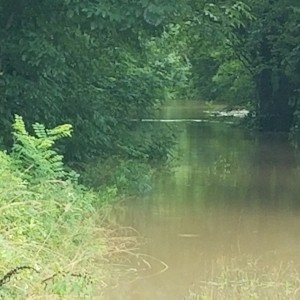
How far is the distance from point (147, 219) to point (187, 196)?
2.53 m

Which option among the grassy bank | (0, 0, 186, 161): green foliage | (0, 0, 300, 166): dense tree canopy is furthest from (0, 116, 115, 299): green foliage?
(0, 0, 300, 166): dense tree canopy

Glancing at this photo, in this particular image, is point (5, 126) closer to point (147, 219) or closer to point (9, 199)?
point (147, 219)

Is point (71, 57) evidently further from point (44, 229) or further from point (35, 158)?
point (44, 229)

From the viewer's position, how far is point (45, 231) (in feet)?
29.8

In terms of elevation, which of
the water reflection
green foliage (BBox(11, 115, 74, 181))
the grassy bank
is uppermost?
green foliage (BBox(11, 115, 74, 181))

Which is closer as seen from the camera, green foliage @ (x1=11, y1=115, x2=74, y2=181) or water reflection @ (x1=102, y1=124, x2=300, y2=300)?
water reflection @ (x1=102, y1=124, x2=300, y2=300)

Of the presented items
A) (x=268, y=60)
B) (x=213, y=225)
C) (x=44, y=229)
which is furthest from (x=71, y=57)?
(x=268, y=60)

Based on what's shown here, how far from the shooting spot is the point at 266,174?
19594mm

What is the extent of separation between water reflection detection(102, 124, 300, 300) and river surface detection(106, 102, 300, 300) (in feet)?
0.03

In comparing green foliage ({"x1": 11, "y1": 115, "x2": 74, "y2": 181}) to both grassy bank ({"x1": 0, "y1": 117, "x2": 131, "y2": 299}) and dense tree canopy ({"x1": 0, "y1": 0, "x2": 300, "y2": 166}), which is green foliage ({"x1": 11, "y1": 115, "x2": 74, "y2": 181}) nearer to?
grassy bank ({"x1": 0, "y1": 117, "x2": 131, "y2": 299})

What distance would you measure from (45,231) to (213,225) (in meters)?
4.29

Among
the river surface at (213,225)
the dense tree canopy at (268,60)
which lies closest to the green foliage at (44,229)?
the river surface at (213,225)

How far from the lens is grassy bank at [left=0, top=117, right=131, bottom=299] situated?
23.4 ft

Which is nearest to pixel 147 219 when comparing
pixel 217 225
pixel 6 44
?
pixel 217 225
